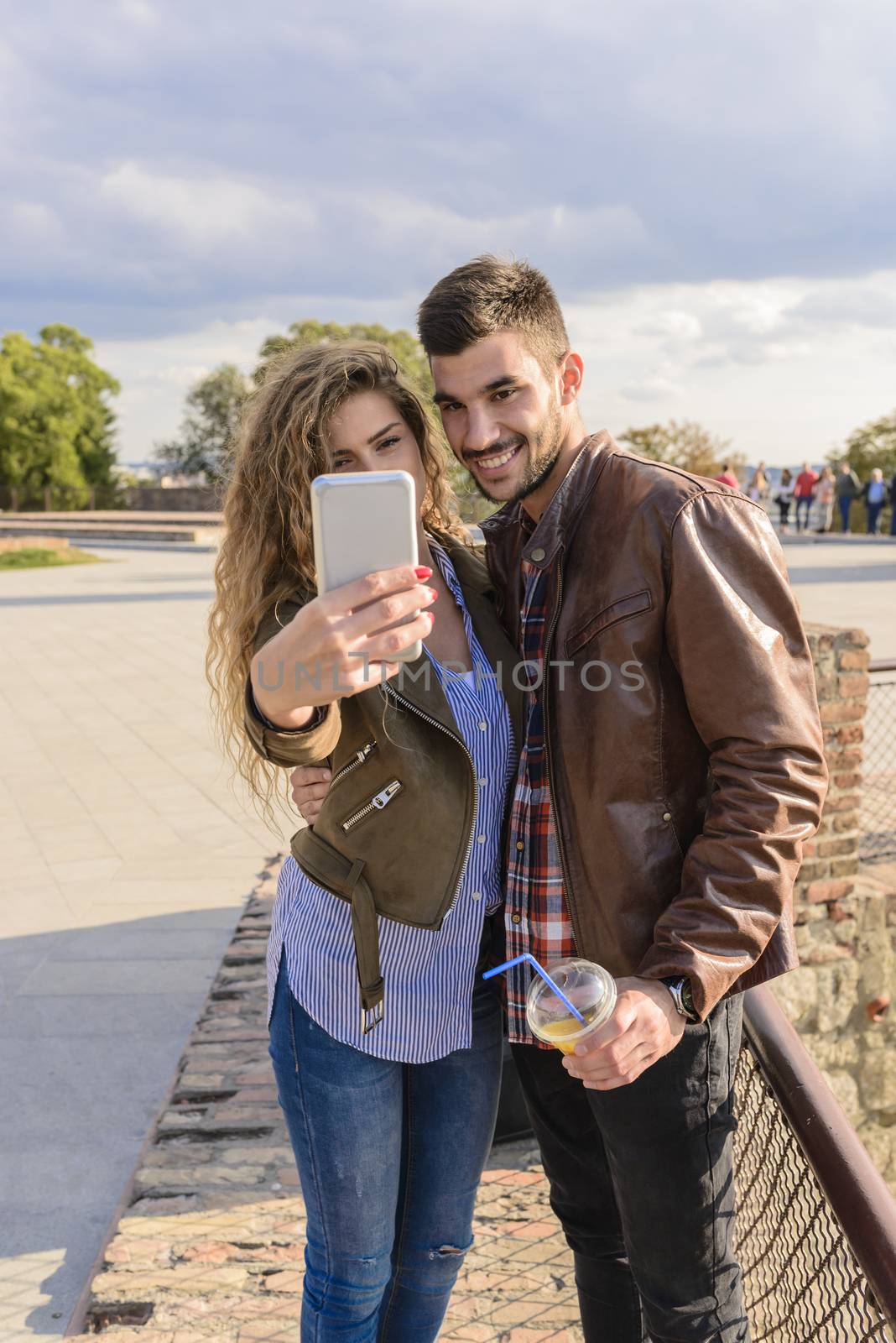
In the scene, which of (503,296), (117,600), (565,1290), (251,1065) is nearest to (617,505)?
(503,296)

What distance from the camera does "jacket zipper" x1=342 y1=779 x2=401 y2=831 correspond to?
180 centimetres

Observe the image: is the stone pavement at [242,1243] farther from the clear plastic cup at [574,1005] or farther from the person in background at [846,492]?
the person in background at [846,492]

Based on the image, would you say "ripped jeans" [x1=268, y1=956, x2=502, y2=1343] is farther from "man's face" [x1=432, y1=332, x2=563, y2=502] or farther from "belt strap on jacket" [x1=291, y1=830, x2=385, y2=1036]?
"man's face" [x1=432, y1=332, x2=563, y2=502]

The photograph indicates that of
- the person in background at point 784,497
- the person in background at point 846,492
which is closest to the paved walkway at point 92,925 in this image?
the person in background at point 846,492

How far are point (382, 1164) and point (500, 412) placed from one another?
1.40m

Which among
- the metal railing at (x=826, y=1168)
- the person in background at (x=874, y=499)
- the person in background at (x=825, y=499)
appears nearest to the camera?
the metal railing at (x=826, y=1168)

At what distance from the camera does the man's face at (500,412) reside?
197 cm

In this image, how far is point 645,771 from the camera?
5.77 ft

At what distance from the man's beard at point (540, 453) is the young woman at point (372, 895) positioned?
0.22 meters

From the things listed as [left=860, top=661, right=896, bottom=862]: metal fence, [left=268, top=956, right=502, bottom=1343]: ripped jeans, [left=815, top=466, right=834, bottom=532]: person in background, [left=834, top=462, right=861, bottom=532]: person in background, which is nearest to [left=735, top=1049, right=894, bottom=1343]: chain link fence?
[left=268, top=956, right=502, bottom=1343]: ripped jeans

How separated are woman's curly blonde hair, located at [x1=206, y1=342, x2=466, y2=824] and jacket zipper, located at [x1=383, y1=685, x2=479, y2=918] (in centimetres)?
29

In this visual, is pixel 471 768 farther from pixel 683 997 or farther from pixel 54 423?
pixel 54 423

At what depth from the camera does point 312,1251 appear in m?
1.90

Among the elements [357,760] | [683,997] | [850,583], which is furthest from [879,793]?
[850,583]
